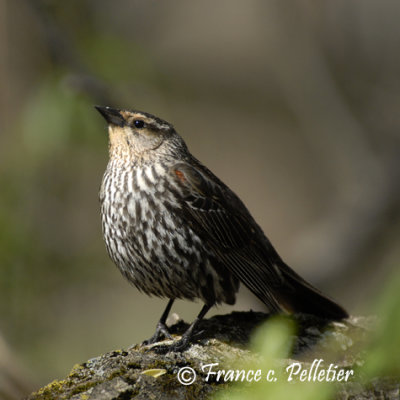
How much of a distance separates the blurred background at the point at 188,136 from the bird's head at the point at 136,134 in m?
0.63

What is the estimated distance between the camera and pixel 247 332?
388cm

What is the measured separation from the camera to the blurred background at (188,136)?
5.64m

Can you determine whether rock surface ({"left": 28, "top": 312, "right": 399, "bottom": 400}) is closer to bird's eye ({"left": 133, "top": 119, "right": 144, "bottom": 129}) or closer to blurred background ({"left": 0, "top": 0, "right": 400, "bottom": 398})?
blurred background ({"left": 0, "top": 0, "right": 400, "bottom": 398})

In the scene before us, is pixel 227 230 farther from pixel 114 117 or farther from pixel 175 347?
pixel 114 117

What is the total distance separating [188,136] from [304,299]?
5537 millimetres

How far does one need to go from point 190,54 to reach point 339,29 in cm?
231

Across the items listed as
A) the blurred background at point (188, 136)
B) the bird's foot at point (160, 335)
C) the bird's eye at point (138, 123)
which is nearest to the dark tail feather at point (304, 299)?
the blurred background at point (188, 136)

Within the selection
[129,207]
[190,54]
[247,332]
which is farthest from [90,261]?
[190,54]

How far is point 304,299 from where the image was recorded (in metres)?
4.45

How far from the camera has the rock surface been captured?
2947mm

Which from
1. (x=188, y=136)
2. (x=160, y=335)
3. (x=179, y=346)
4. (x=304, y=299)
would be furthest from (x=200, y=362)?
(x=188, y=136)

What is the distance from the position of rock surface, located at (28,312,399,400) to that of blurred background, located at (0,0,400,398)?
2.39 feet
